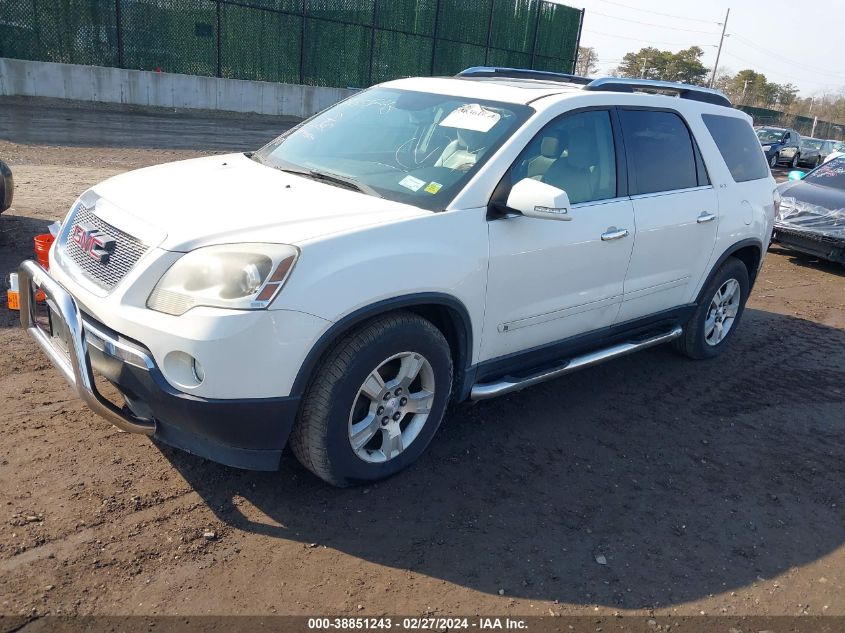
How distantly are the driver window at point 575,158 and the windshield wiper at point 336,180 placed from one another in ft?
2.42

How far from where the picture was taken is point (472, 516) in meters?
3.45

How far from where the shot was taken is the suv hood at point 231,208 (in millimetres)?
3074

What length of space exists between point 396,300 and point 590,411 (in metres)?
2.02

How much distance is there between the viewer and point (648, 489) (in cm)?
386

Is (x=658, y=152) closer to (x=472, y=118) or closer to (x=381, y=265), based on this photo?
(x=472, y=118)

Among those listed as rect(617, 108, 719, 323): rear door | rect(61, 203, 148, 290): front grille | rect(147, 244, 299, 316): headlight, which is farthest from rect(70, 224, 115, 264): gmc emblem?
rect(617, 108, 719, 323): rear door

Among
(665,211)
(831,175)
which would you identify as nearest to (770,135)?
(831,175)

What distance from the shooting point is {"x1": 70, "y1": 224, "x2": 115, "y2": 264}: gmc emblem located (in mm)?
3254

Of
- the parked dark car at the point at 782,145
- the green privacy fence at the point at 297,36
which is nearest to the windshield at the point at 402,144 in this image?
the green privacy fence at the point at 297,36

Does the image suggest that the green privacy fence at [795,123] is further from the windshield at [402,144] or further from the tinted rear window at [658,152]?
the windshield at [402,144]

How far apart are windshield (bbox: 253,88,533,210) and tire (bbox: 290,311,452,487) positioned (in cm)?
69

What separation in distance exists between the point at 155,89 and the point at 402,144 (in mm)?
19138

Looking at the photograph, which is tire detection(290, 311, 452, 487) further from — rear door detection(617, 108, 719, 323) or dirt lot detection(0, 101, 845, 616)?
rear door detection(617, 108, 719, 323)

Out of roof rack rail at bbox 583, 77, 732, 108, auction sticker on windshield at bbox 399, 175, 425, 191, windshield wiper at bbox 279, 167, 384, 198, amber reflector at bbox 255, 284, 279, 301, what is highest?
roof rack rail at bbox 583, 77, 732, 108
